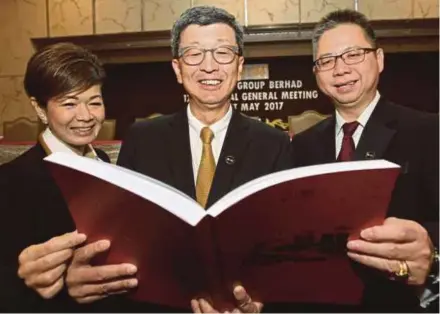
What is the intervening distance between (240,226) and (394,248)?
0.30m

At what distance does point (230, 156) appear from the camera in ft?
4.47

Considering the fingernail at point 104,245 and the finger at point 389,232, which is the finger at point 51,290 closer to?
the fingernail at point 104,245

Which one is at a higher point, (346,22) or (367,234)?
(346,22)

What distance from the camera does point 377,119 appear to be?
1.48 m

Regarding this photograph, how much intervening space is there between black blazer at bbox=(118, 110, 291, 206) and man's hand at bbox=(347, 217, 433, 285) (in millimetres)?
448

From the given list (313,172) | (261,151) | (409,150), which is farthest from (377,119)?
(313,172)

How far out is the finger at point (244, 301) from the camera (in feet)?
3.17

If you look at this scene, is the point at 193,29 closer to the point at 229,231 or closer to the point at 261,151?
the point at 261,151

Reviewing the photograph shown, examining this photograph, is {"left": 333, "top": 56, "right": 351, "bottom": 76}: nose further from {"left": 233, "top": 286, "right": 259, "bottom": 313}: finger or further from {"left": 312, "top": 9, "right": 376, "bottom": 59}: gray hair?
{"left": 233, "top": 286, "right": 259, "bottom": 313}: finger

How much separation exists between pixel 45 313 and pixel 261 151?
2.16 feet

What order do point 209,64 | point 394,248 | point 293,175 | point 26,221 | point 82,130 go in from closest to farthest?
point 293,175 → point 394,248 → point 26,221 → point 209,64 → point 82,130

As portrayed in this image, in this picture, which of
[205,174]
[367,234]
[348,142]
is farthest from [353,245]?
[348,142]

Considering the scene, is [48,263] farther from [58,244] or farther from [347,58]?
[347,58]

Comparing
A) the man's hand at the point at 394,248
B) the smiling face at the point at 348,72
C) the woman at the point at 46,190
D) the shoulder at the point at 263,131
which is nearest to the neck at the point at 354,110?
the smiling face at the point at 348,72
